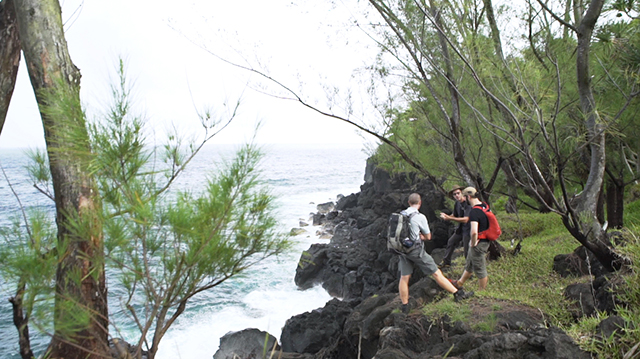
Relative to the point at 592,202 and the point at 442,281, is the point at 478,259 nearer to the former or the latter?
the point at 442,281

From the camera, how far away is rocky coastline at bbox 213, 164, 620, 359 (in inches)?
151

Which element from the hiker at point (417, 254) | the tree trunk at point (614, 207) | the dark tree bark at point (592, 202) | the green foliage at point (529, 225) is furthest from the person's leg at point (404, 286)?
the tree trunk at point (614, 207)

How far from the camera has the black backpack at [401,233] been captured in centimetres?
556

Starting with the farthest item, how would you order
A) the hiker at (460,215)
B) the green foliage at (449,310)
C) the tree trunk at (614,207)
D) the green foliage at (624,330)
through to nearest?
the tree trunk at (614,207) → the hiker at (460,215) → the green foliage at (449,310) → the green foliage at (624,330)

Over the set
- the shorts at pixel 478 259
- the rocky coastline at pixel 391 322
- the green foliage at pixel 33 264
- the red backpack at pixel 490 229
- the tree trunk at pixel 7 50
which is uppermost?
the tree trunk at pixel 7 50

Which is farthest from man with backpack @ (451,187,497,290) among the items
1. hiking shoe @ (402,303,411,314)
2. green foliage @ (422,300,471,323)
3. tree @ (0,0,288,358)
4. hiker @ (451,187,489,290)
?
tree @ (0,0,288,358)

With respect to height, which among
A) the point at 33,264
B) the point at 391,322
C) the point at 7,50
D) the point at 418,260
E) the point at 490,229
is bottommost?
the point at 391,322

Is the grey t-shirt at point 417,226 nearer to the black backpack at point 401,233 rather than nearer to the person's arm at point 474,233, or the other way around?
Result: the black backpack at point 401,233

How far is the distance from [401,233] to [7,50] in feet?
15.2

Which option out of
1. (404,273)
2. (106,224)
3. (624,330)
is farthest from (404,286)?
(106,224)

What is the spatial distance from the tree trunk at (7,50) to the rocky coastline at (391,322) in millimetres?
3390

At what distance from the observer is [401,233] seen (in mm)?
5586

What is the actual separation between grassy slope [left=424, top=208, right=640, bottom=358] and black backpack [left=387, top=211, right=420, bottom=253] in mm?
1004

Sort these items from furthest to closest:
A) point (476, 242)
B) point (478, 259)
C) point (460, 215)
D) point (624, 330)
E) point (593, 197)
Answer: point (460, 215) → point (478, 259) → point (476, 242) → point (593, 197) → point (624, 330)
